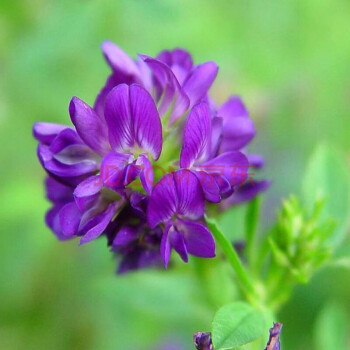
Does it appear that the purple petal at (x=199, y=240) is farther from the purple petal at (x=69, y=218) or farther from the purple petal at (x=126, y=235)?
the purple petal at (x=69, y=218)

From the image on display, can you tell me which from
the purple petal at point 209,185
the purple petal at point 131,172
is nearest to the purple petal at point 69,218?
the purple petal at point 131,172

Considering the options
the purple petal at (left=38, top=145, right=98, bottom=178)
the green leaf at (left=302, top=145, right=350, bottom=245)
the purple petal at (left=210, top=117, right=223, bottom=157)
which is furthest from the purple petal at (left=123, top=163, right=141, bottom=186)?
the green leaf at (left=302, top=145, right=350, bottom=245)

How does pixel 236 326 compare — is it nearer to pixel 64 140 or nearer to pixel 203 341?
pixel 203 341

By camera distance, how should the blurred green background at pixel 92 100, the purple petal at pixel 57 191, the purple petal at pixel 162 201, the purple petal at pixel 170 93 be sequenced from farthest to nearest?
the blurred green background at pixel 92 100 < the purple petal at pixel 57 191 < the purple petal at pixel 170 93 < the purple petal at pixel 162 201

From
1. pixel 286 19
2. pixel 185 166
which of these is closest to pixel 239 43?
pixel 286 19

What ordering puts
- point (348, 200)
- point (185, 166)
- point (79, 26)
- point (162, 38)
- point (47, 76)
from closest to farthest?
1. point (185, 166)
2. point (348, 200)
3. point (79, 26)
4. point (47, 76)
5. point (162, 38)

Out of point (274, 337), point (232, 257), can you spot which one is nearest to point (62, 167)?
point (232, 257)

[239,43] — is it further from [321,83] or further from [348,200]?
[348,200]

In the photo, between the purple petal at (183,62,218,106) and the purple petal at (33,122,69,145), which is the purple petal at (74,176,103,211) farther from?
the purple petal at (183,62,218,106)
